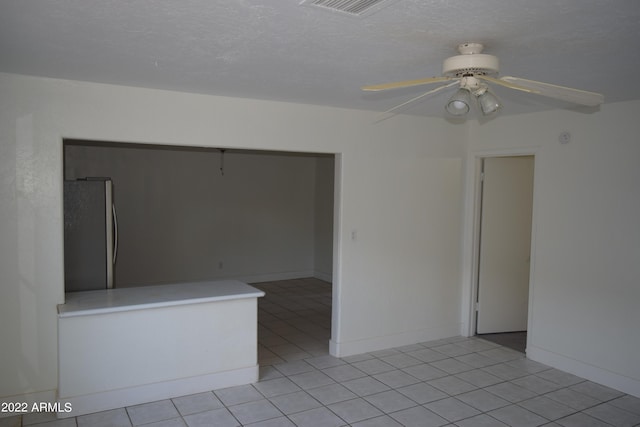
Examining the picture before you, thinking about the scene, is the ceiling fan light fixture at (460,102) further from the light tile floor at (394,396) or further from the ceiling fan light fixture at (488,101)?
the light tile floor at (394,396)

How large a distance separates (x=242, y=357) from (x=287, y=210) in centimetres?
457

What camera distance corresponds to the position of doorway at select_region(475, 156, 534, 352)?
5.34 meters

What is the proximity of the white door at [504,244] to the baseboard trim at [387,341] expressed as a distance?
47 cm

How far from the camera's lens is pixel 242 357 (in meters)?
3.96

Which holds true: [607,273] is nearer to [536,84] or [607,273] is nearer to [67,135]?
[536,84]

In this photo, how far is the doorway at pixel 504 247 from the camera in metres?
5.34

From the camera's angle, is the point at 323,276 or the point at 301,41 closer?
the point at 301,41

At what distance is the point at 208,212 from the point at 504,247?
4.36 metres

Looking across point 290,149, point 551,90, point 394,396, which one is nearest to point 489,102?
point 551,90

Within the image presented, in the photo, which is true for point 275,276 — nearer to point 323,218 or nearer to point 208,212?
point 323,218

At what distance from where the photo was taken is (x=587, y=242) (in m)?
4.22

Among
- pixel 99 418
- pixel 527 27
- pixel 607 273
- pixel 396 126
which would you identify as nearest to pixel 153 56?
pixel 527 27

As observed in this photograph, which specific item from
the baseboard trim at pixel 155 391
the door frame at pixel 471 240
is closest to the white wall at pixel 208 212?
the door frame at pixel 471 240

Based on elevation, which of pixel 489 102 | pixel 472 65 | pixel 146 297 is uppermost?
pixel 472 65
